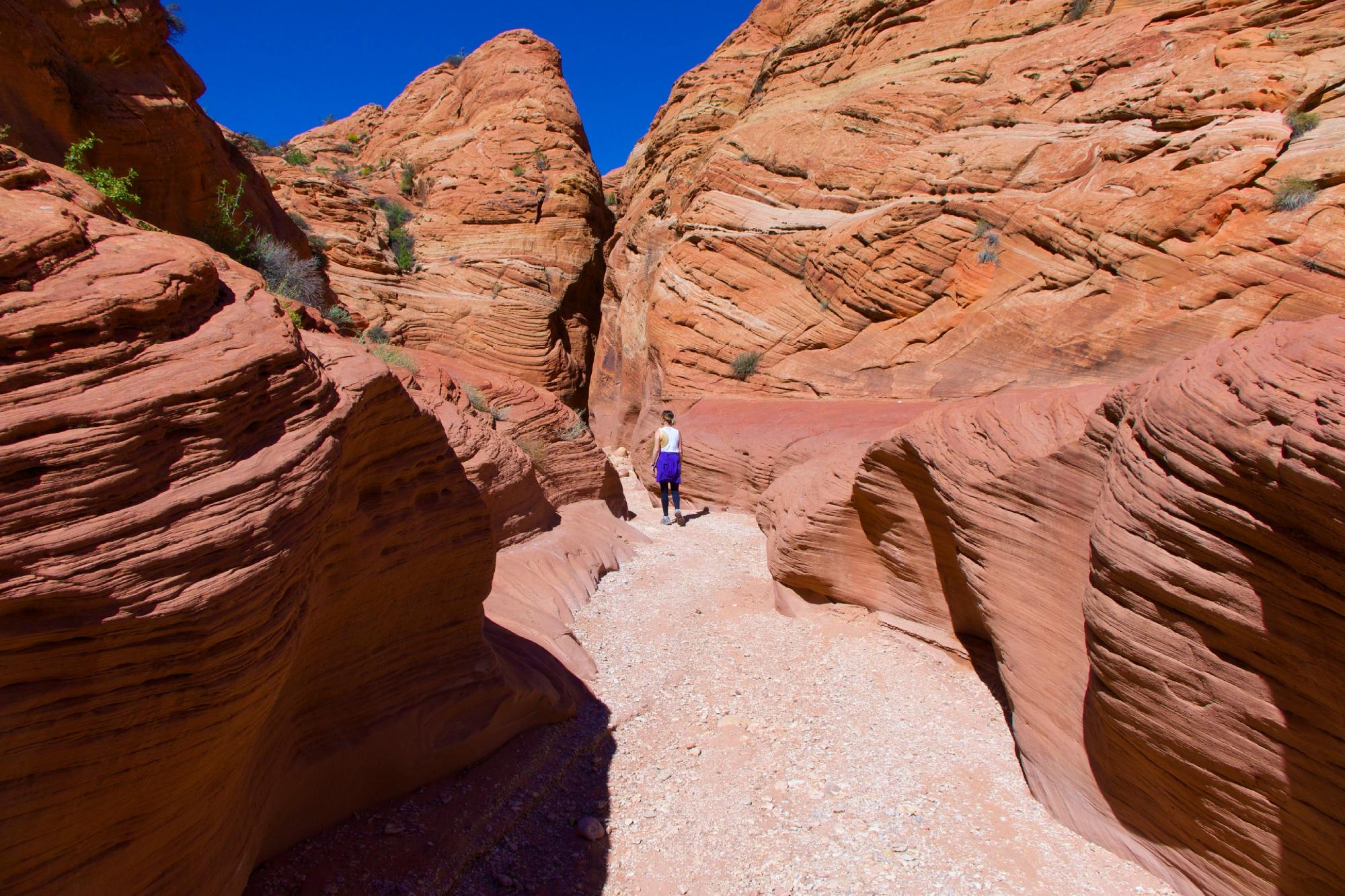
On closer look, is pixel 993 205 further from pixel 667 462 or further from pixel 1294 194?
pixel 667 462

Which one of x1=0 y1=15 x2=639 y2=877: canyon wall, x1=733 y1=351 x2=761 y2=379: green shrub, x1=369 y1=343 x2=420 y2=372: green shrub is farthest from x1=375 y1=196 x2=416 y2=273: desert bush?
x1=0 y1=15 x2=639 y2=877: canyon wall

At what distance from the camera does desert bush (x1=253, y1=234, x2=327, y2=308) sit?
977 centimetres

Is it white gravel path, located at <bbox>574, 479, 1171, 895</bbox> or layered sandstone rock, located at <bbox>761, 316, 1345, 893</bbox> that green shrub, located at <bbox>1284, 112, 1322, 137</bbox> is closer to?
layered sandstone rock, located at <bbox>761, 316, 1345, 893</bbox>

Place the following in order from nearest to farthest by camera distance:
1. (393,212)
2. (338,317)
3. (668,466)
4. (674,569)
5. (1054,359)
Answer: (674,569), (338,317), (668,466), (1054,359), (393,212)

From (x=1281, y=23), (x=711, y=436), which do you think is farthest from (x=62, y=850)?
(x=1281, y=23)

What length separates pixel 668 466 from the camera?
37.3 ft

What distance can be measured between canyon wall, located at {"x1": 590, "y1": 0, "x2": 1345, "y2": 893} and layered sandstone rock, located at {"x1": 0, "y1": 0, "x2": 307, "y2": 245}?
8829 millimetres

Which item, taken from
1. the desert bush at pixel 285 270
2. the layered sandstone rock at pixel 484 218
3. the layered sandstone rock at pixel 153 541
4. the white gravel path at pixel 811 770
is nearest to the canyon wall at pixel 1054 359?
the white gravel path at pixel 811 770

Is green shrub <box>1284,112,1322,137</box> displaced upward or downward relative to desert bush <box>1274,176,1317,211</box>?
upward

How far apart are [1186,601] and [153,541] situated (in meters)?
3.99

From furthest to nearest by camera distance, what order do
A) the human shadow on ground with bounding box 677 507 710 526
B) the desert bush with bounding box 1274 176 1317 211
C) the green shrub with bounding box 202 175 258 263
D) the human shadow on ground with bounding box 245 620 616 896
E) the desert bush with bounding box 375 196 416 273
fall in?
1. the desert bush with bounding box 375 196 416 273
2. the human shadow on ground with bounding box 677 507 710 526
3. the desert bush with bounding box 1274 176 1317 211
4. the green shrub with bounding box 202 175 258 263
5. the human shadow on ground with bounding box 245 620 616 896

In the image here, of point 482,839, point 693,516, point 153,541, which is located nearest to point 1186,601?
point 482,839

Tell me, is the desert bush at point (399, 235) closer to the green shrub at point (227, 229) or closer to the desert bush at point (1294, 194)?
the green shrub at point (227, 229)

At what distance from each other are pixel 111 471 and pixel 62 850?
111 cm
